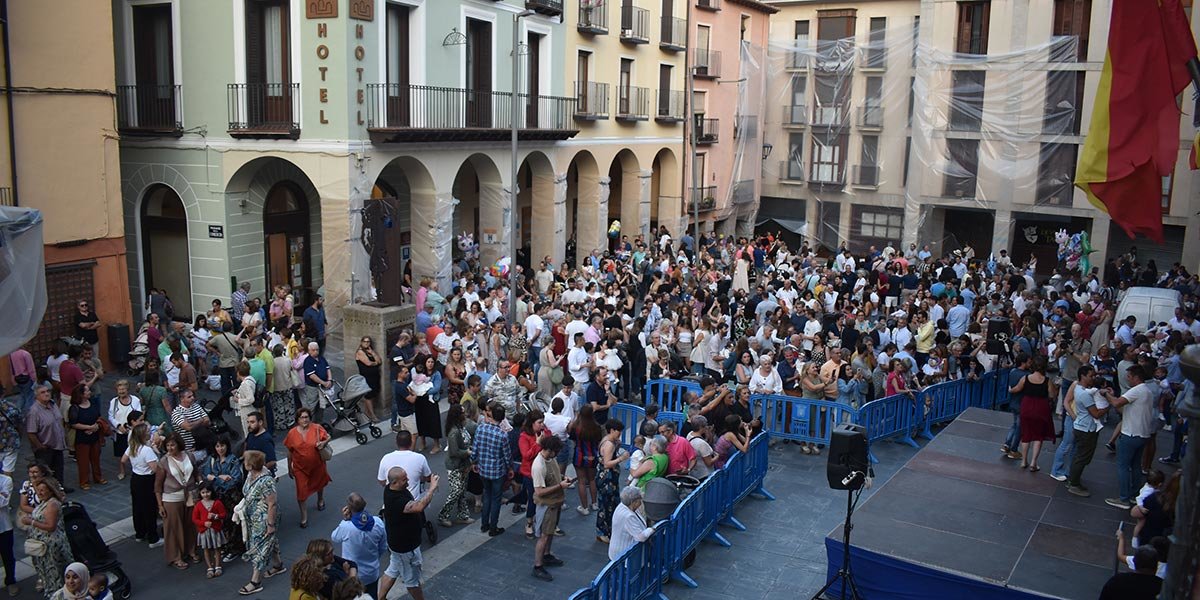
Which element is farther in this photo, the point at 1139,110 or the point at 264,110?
the point at 264,110

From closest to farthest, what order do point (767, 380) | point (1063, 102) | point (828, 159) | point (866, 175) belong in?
point (767, 380), point (1063, 102), point (866, 175), point (828, 159)

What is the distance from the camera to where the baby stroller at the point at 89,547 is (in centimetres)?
942

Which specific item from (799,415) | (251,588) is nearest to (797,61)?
(799,415)

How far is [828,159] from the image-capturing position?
38.5m

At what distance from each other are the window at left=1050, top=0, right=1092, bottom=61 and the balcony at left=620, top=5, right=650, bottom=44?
13.8 metres

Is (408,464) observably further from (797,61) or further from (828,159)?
(797,61)

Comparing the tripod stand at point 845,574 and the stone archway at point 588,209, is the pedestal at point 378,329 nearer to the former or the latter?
the tripod stand at point 845,574

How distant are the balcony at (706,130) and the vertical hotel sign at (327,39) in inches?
725

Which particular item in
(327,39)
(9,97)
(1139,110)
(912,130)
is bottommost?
(1139,110)

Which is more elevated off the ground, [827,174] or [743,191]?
[827,174]

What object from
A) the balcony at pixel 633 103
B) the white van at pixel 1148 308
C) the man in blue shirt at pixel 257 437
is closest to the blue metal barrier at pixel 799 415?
the man in blue shirt at pixel 257 437

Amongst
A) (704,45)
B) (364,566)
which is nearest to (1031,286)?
(704,45)

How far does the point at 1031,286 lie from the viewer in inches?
969

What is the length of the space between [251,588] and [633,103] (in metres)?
24.1
